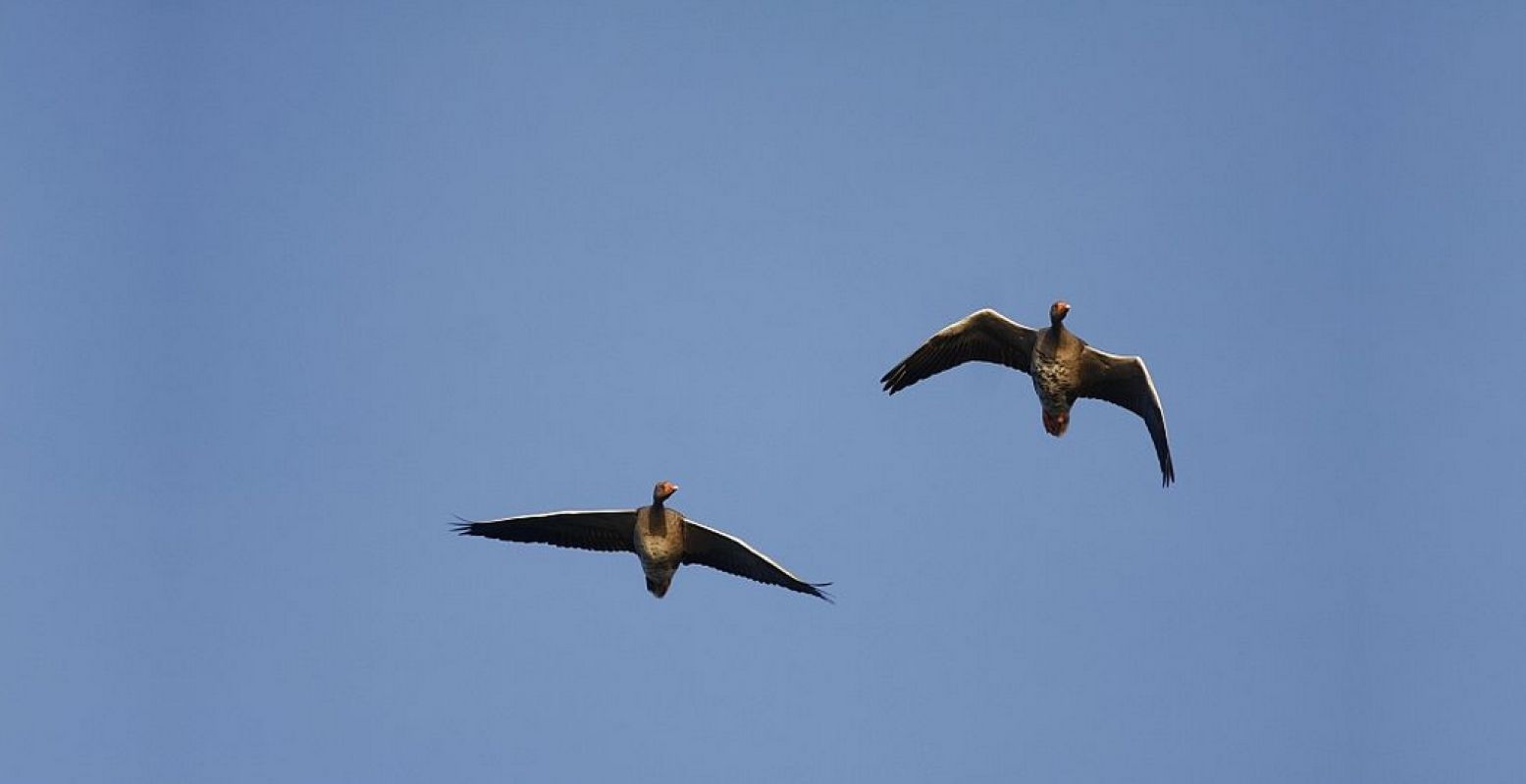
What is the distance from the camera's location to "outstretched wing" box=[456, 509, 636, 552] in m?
32.0

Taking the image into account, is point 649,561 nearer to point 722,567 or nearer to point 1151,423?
point 722,567

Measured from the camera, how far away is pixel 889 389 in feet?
107

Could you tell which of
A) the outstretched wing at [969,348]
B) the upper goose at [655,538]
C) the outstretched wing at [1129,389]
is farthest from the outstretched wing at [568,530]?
the outstretched wing at [1129,389]

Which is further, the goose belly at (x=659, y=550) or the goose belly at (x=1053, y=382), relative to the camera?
the goose belly at (x=659, y=550)

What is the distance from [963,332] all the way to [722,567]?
523cm

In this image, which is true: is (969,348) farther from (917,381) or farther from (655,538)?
(655,538)

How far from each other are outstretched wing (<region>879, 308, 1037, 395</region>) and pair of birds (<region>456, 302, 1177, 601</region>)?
0.02 metres

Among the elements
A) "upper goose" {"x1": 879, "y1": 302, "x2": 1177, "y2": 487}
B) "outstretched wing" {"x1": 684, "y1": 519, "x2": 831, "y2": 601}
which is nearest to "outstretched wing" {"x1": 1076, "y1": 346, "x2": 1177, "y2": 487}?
"upper goose" {"x1": 879, "y1": 302, "x2": 1177, "y2": 487}

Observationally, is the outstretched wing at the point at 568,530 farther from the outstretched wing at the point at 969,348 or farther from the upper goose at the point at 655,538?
the outstretched wing at the point at 969,348

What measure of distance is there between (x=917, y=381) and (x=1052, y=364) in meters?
2.58

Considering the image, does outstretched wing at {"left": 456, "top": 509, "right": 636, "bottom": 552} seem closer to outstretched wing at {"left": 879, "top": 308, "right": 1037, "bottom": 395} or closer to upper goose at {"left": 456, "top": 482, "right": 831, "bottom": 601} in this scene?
upper goose at {"left": 456, "top": 482, "right": 831, "bottom": 601}

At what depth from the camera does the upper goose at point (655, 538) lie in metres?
31.3

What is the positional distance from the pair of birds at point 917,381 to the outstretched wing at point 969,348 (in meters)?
0.02

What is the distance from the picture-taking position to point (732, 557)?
105ft
